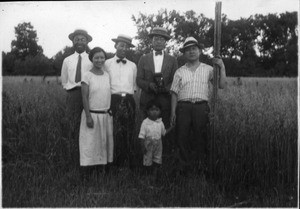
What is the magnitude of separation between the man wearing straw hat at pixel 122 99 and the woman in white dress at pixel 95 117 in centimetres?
17

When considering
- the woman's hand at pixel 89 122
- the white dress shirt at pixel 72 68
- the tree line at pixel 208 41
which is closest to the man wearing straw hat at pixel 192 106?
the tree line at pixel 208 41

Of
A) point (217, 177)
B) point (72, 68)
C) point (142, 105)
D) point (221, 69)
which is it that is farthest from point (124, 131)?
point (221, 69)

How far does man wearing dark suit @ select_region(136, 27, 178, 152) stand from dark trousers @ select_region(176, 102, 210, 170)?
250 millimetres

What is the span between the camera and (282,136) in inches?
159

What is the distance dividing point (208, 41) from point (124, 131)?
162cm

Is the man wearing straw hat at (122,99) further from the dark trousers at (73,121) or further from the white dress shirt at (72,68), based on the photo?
the dark trousers at (73,121)

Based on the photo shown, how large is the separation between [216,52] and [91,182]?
6.63ft

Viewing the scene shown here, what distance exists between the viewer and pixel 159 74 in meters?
4.48

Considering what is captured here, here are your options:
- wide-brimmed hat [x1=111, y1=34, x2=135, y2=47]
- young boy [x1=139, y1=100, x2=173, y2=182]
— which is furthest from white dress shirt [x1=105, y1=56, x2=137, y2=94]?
young boy [x1=139, y1=100, x2=173, y2=182]

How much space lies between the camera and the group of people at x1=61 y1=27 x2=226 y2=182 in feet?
13.9

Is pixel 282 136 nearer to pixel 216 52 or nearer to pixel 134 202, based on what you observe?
pixel 216 52

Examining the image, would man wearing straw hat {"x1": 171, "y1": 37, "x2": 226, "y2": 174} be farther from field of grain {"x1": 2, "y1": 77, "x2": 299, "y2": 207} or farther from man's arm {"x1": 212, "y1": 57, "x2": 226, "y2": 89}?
field of grain {"x1": 2, "y1": 77, "x2": 299, "y2": 207}

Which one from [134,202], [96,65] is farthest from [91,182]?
[96,65]

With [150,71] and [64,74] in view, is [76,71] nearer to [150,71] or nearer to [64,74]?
[64,74]
